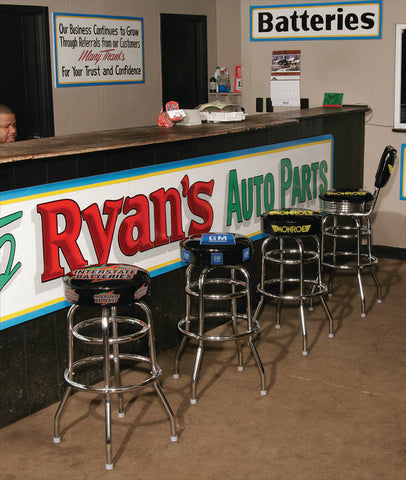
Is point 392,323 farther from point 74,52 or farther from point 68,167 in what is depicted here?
point 74,52

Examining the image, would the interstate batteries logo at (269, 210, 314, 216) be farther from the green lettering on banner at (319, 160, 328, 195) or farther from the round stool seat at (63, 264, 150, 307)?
the round stool seat at (63, 264, 150, 307)

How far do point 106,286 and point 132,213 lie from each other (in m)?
0.80

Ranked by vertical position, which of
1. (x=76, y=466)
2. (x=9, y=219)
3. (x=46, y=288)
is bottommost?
(x=76, y=466)

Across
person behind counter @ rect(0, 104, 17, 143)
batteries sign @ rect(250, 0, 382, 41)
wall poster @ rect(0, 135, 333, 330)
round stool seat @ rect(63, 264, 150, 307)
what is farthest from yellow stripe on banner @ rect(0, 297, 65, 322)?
batteries sign @ rect(250, 0, 382, 41)

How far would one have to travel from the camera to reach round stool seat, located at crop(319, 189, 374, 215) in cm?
429

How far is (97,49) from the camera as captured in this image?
690 centimetres

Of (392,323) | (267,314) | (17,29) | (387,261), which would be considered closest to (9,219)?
(267,314)

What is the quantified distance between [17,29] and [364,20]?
2.97 meters

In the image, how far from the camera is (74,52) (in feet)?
21.9

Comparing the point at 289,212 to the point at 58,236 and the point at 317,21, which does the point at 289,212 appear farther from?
the point at 317,21

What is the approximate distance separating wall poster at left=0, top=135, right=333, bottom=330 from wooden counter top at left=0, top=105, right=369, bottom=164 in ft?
0.42

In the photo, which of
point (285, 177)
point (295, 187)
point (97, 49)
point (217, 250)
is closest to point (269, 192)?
point (285, 177)

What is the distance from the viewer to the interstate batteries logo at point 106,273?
2.68 meters

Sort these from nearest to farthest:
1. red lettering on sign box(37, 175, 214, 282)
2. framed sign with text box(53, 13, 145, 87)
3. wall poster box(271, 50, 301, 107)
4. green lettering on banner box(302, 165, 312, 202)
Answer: red lettering on sign box(37, 175, 214, 282)
green lettering on banner box(302, 165, 312, 202)
wall poster box(271, 50, 301, 107)
framed sign with text box(53, 13, 145, 87)
